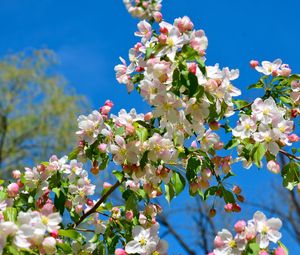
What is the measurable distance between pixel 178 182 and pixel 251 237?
38 cm

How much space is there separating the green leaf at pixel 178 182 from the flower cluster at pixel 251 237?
0.28 metres

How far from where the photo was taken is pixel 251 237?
1.49 m

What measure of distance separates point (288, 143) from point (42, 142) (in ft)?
30.3

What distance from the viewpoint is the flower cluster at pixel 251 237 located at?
1.49m

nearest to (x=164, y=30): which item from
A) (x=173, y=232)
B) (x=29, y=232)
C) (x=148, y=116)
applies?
(x=148, y=116)

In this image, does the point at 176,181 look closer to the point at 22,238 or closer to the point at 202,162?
the point at 202,162

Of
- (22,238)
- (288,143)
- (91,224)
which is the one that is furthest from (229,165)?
(22,238)

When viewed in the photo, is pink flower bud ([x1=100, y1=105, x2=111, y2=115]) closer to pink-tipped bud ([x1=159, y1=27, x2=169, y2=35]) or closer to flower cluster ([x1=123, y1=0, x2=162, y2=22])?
pink-tipped bud ([x1=159, y1=27, x2=169, y2=35])

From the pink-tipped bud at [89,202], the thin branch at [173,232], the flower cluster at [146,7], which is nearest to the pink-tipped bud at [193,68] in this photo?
the pink-tipped bud at [89,202]

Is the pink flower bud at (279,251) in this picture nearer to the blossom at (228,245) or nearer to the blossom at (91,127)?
the blossom at (228,245)

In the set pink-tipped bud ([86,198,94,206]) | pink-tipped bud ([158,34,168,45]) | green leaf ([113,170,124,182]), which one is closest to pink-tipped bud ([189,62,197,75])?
pink-tipped bud ([158,34,168,45])

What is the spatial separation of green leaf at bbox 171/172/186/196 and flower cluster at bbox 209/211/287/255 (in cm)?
28

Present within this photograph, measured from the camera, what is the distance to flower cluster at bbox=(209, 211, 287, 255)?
149 centimetres

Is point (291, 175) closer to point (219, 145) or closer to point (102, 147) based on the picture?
Answer: point (219, 145)
